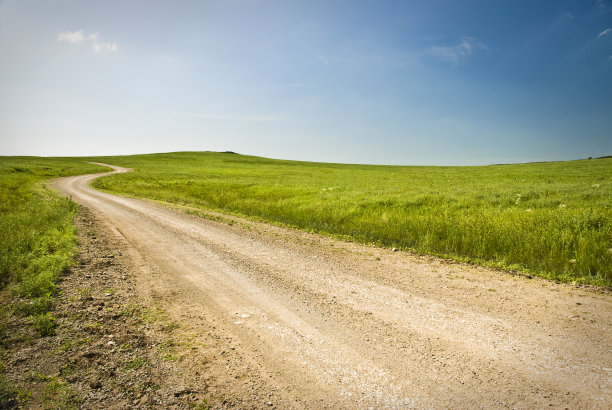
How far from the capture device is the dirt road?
334cm

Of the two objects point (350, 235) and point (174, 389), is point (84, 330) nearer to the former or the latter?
point (174, 389)

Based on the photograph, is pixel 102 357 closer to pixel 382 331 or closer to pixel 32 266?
pixel 382 331

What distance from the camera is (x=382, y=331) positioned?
461 cm

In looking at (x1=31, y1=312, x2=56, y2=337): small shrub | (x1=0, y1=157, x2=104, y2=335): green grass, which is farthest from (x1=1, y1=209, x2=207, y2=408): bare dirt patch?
(x1=0, y1=157, x2=104, y2=335): green grass

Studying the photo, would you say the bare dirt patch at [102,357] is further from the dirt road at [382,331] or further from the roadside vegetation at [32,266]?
the dirt road at [382,331]

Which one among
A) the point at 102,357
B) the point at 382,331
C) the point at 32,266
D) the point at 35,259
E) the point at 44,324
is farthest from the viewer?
the point at 35,259

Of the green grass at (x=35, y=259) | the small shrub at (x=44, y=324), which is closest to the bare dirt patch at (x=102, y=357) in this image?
the small shrub at (x=44, y=324)

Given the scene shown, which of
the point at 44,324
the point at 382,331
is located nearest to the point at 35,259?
the point at 44,324

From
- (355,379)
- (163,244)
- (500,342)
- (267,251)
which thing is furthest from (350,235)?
(355,379)

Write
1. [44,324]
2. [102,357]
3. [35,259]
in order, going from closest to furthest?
[102,357]
[44,324]
[35,259]

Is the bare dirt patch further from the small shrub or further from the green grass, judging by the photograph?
the green grass

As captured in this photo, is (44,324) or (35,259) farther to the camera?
(35,259)

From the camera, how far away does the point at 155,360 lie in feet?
12.7

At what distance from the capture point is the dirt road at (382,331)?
334 centimetres
